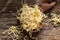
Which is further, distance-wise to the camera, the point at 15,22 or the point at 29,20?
the point at 15,22

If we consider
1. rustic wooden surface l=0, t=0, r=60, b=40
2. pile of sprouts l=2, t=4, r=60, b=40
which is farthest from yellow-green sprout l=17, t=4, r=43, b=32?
rustic wooden surface l=0, t=0, r=60, b=40

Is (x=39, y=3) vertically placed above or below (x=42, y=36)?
above

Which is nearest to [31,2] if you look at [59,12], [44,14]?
[44,14]

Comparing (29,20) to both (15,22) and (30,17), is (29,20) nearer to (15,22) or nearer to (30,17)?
(30,17)

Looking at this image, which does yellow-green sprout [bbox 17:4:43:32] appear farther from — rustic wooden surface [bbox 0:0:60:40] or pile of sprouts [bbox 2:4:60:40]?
rustic wooden surface [bbox 0:0:60:40]

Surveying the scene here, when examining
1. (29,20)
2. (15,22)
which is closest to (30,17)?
(29,20)

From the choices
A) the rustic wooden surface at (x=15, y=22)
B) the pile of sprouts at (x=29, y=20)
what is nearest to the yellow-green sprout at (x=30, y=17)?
the pile of sprouts at (x=29, y=20)

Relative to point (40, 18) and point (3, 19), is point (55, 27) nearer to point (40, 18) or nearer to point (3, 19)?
point (40, 18)

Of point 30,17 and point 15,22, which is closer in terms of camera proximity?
point 30,17
